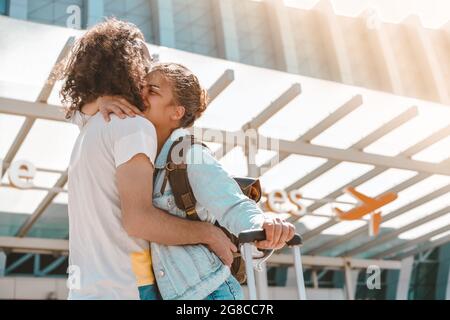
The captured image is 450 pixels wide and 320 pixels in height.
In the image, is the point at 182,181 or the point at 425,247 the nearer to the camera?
the point at 182,181

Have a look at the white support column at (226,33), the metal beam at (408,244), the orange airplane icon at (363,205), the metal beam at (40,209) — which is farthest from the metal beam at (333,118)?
the metal beam at (408,244)

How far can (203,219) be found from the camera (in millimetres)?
1862

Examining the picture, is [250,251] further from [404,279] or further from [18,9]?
[404,279]

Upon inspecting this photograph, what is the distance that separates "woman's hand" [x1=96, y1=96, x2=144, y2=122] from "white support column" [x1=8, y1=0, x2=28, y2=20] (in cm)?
1258

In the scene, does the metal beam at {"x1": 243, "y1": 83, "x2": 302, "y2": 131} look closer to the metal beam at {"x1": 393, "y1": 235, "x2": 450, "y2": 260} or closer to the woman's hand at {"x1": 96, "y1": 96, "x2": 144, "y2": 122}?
the woman's hand at {"x1": 96, "y1": 96, "x2": 144, "y2": 122}

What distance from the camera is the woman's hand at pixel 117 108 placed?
1873 millimetres

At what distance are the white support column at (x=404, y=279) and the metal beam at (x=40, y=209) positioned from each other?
12.7m

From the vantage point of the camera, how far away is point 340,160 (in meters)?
13.0

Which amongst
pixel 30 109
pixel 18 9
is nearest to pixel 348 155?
pixel 30 109

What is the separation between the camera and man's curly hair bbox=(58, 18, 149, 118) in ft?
6.34

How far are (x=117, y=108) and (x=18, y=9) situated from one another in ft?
42.3

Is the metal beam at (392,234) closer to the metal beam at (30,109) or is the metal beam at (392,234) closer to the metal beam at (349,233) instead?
the metal beam at (349,233)
